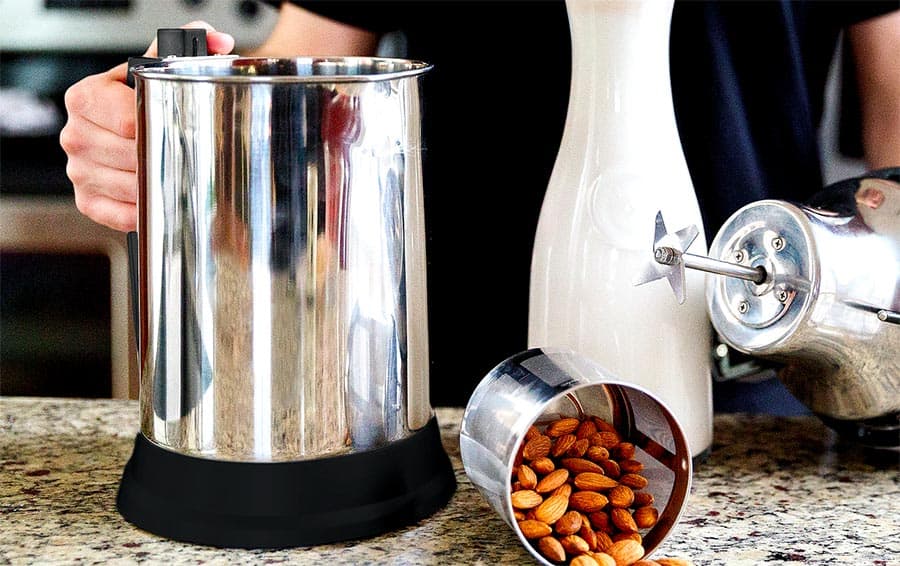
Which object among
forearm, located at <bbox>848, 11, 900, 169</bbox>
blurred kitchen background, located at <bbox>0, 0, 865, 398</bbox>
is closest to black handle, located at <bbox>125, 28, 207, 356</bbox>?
Result: forearm, located at <bbox>848, 11, 900, 169</bbox>

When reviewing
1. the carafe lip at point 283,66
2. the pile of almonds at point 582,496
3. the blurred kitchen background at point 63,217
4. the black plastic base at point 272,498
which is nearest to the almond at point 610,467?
the pile of almonds at point 582,496

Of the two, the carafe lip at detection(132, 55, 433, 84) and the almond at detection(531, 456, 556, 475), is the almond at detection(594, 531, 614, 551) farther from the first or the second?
the carafe lip at detection(132, 55, 433, 84)

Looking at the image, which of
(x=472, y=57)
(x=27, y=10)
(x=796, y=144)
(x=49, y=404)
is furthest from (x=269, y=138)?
(x=27, y=10)

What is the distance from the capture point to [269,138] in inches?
21.0

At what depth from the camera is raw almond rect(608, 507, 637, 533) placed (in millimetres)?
565

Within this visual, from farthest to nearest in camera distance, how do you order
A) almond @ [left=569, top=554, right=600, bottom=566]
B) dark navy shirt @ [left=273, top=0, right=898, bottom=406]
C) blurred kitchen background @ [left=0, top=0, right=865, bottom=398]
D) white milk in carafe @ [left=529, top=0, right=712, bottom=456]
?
blurred kitchen background @ [left=0, top=0, right=865, bottom=398], dark navy shirt @ [left=273, top=0, right=898, bottom=406], white milk in carafe @ [left=529, top=0, right=712, bottom=456], almond @ [left=569, top=554, right=600, bottom=566]

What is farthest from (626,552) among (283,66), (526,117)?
(526,117)

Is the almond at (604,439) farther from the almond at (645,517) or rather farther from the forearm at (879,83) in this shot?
the forearm at (879,83)

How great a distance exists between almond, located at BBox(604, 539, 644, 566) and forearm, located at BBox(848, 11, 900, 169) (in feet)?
2.04

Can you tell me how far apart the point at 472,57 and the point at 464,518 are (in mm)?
523

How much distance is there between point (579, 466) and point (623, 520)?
0.04m

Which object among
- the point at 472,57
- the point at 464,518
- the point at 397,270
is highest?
the point at 472,57

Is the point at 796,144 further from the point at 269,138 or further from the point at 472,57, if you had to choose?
the point at 269,138

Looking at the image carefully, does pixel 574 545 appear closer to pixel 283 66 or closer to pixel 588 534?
pixel 588 534
